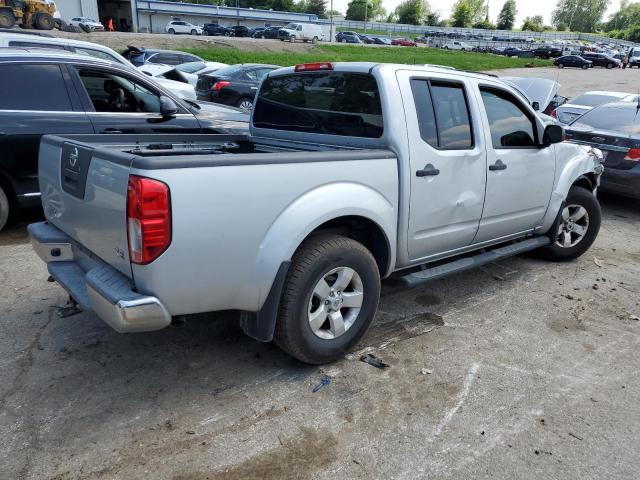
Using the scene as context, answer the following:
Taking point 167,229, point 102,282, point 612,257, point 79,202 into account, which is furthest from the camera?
point 612,257

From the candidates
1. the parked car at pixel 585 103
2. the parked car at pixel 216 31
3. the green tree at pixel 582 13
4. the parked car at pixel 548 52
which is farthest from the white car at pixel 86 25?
the green tree at pixel 582 13

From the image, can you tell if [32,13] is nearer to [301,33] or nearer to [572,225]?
[301,33]

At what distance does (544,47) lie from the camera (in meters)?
63.2

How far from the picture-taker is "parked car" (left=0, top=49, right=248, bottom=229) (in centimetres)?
536

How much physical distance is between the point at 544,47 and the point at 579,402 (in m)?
69.1

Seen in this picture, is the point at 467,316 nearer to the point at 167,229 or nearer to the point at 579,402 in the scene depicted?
the point at 579,402

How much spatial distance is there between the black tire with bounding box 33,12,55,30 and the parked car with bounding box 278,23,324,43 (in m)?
23.3

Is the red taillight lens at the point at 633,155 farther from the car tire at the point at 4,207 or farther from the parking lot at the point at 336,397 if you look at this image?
the car tire at the point at 4,207

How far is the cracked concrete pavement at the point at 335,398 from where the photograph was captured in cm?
261

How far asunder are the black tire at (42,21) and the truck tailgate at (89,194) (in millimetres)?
34310

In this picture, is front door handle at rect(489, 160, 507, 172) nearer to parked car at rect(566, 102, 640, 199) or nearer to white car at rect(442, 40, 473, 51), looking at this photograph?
parked car at rect(566, 102, 640, 199)

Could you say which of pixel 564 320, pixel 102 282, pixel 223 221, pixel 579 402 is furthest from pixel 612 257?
pixel 102 282

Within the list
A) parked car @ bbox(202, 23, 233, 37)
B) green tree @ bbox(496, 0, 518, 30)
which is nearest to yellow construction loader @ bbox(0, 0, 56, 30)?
parked car @ bbox(202, 23, 233, 37)

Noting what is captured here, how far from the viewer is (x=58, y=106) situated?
5633 millimetres
